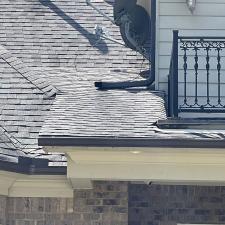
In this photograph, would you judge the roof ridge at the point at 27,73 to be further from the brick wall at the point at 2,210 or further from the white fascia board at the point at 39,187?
the brick wall at the point at 2,210

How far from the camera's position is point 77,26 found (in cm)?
1177

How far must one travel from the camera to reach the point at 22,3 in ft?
40.2

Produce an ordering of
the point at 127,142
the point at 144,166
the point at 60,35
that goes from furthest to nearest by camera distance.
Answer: the point at 60,35 < the point at 144,166 < the point at 127,142

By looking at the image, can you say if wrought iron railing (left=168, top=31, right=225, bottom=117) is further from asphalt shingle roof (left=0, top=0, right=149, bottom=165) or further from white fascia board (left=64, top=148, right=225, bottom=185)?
white fascia board (left=64, top=148, right=225, bottom=185)

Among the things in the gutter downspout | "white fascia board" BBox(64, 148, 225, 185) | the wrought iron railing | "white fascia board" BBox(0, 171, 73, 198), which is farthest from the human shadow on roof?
"white fascia board" BBox(64, 148, 225, 185)

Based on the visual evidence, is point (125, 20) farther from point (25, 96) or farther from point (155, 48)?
point (25, 96)

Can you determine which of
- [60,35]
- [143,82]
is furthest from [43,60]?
[143,82]

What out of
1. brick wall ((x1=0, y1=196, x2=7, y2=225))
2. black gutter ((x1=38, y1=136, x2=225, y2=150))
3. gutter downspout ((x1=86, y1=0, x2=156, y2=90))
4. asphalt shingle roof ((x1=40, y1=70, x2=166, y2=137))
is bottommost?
brick wall ((x1=0, y1=196, x2=7, y2=225))

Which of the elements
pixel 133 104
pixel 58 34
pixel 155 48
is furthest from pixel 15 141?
pixel 58 34

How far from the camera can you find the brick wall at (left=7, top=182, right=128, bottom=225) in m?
8.05

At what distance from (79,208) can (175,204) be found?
3.39 feet

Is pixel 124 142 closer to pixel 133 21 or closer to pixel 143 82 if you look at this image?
pixel 143 82

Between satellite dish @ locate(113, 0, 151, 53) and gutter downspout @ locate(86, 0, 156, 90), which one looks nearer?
gutter downspout @ locate(86, 0, 156, 90)

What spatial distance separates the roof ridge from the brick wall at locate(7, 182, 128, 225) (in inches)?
61.4
